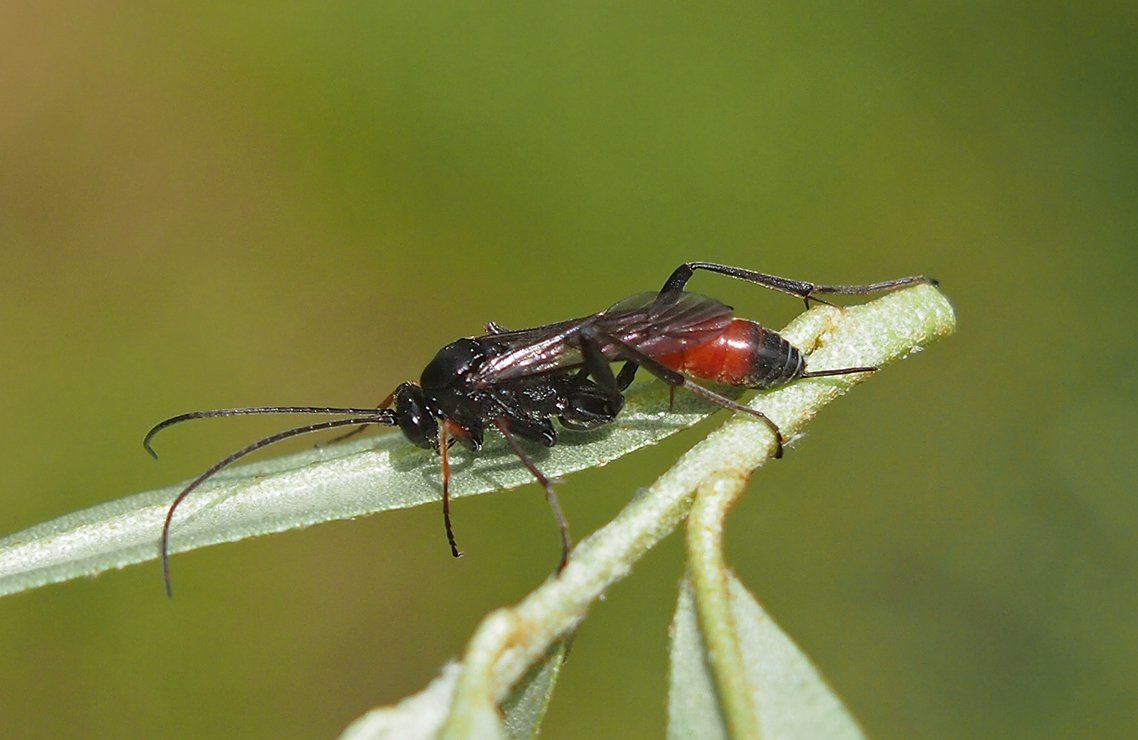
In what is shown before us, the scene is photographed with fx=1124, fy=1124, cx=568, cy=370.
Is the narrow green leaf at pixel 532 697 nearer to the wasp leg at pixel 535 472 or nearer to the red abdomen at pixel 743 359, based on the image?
the wasp leg at pixel 535 472

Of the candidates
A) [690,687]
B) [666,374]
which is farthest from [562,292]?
[690,687]

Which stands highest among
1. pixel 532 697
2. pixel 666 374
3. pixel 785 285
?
pixel 785 285

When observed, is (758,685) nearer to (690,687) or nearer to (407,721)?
(690,687)

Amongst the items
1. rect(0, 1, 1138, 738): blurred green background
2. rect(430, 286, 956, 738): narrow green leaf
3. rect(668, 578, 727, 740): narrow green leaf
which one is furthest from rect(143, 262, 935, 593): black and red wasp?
rect(0, 1, 1138, 738): blurred green background

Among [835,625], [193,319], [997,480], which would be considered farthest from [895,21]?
[193,319]

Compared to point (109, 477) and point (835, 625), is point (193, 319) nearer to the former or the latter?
point (109, 477)

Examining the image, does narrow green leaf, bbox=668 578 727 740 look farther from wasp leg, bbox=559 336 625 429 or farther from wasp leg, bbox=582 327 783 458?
wasp leg, bbox=559 336 625 429

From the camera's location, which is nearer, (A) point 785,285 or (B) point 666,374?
(B) point 666,374
